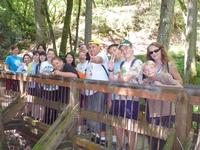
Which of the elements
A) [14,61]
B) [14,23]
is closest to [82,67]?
[14,61]

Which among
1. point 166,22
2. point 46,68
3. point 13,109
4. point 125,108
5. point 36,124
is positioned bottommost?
point 36,124

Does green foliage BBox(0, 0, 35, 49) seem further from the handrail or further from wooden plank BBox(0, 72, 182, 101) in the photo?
wooden plank BBox(0, 72, 182, 101)

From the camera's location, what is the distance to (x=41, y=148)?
6469mm

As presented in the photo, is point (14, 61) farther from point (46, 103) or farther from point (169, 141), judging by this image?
point (169, 141)

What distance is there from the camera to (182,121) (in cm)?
482

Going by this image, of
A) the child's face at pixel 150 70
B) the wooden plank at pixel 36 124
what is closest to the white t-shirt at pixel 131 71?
the child's face at pixel 150 70

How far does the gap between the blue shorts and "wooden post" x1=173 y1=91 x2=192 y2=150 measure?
1.05 metres

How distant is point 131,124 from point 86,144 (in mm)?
1184

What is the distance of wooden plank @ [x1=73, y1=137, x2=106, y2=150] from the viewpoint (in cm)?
623

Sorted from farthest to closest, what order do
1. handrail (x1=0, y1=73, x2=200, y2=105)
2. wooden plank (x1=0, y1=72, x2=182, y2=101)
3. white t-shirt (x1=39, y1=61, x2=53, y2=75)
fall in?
white t-shirt (x1=39, y1=61, x2=53, y2=75)
wooden plank (x1=0, y1=72, x2=182, y2=101)
handrail (x1=0, y1=73, x2=200, y2=105)

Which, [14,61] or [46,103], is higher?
[14,61]

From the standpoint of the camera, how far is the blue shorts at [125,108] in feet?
19.2

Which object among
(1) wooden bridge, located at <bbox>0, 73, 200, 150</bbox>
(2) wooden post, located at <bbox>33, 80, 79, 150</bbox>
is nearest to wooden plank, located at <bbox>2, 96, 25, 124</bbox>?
(1) wooden bridge, located at <bbox>0, 73, 200, 150</bbox>

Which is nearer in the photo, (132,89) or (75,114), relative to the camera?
(132,89)
